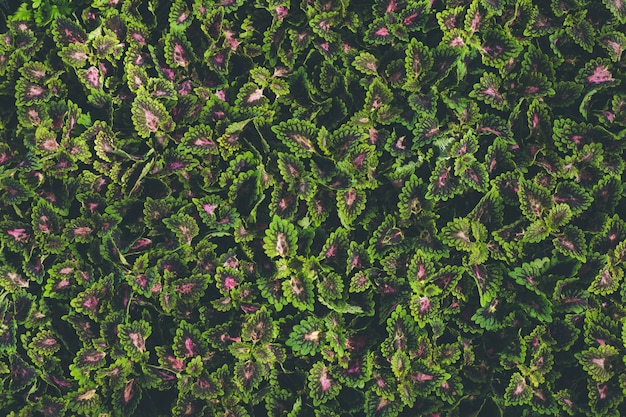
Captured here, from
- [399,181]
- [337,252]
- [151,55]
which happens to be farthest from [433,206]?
[151,55]

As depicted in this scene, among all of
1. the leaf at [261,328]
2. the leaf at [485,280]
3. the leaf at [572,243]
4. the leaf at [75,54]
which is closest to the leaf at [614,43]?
the leaf at [572,243]

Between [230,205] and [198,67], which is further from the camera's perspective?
[198,67]

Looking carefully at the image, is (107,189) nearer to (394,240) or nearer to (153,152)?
(153,152)

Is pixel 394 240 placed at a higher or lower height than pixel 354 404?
higher

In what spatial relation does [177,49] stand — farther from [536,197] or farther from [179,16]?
[536,197]

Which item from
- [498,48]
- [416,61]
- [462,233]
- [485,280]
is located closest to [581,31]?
[498,48]

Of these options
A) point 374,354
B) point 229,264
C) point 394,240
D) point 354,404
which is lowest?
point 354,404

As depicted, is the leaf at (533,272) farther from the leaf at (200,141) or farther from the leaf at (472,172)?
the leaf at (200,141)
